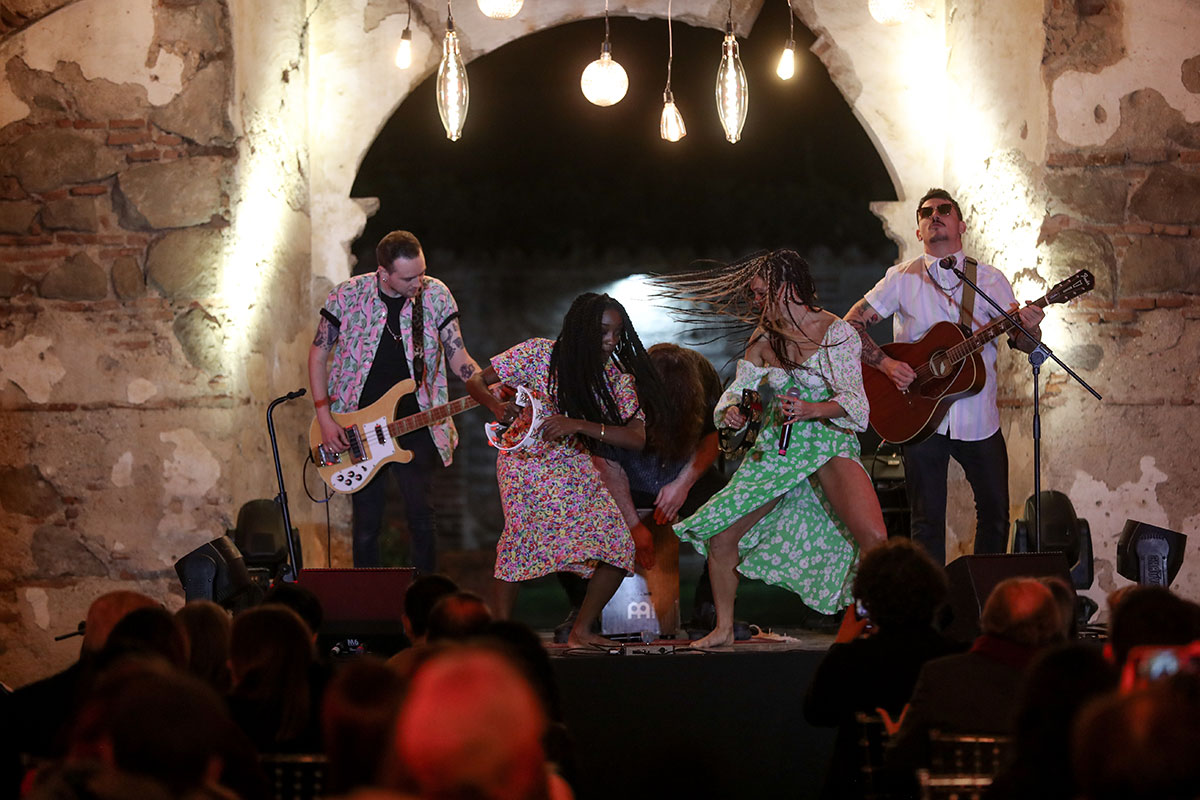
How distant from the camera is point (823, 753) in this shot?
5.09 meters

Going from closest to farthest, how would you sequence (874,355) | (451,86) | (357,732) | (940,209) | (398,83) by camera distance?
(357,732) → (451,86) → (874,355) → (940,209) → (398,83)

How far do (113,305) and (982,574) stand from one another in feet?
15.3

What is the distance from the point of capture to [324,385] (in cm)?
632

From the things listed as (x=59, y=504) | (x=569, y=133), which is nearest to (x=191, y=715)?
(x=59, y=504)

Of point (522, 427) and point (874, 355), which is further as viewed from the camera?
point (874, 355)

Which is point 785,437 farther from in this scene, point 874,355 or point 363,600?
point 363,600

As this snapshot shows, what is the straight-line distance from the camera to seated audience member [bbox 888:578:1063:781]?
307 cm

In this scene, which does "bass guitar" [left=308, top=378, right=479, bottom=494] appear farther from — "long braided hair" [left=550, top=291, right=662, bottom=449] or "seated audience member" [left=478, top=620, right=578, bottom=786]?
"seated audience member" [left=478, top=620, right=578, bottom=786]

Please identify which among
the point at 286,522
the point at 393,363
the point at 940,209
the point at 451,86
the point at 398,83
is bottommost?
the point at 286,522

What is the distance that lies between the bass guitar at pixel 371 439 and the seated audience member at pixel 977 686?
3432 millimetres

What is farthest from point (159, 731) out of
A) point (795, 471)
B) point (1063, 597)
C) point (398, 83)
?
point (398, 83)

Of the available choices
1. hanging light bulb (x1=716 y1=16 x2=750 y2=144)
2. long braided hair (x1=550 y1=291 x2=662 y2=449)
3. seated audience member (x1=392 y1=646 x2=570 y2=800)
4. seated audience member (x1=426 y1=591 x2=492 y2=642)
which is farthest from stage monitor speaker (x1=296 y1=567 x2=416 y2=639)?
seated audience member (x1=392 y1=646 x2=570 y2=800)

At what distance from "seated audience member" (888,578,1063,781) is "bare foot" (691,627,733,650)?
2.39m

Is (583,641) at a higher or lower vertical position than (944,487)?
lower
